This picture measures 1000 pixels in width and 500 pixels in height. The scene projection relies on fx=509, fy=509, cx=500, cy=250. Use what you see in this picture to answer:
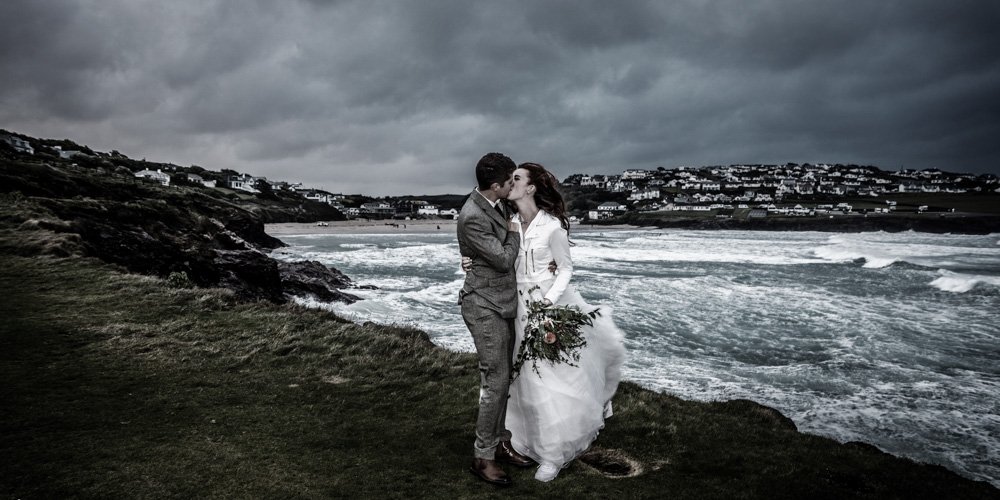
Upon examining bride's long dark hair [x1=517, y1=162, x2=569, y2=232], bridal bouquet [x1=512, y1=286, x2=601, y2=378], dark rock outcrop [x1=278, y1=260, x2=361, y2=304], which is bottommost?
dark rock outcrop [x1=278, y1=260, x2=361, y2=304]

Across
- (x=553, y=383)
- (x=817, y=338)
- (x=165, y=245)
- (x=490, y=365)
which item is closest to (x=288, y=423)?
(x=490, y=365)

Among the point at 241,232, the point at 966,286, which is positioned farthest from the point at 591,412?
the point at 241,232

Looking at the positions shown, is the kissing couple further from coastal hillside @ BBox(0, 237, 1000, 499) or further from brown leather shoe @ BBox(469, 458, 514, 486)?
coastal hillside @ BBox(0, 237, 1000, 499)

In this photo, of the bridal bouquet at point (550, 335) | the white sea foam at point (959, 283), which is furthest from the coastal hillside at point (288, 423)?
the white sea foam at point (959, 283)

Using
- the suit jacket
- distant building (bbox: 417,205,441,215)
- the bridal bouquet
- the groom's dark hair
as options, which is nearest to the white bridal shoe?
the bridal bouquet

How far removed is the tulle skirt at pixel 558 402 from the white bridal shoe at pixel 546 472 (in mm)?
42

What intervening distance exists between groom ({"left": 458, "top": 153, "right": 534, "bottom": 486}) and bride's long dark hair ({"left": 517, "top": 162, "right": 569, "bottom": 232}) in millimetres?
471

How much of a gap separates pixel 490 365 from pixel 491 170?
1.60 m

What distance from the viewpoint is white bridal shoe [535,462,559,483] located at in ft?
14.0

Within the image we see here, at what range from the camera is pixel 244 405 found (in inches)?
220

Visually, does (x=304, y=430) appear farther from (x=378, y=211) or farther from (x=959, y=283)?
(x=378, y=211)

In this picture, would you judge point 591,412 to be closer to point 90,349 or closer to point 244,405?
point 244,405

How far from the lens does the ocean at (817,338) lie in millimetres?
8539

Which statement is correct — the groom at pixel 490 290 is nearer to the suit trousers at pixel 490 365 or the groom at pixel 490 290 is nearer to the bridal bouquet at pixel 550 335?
the suit trousers at pixel 490 365
